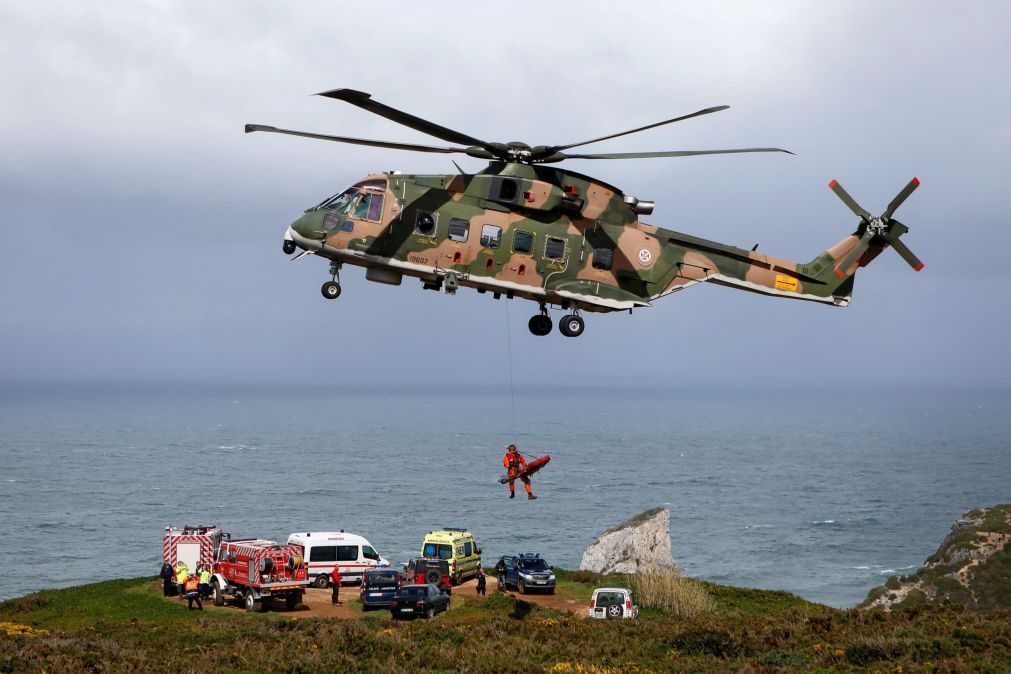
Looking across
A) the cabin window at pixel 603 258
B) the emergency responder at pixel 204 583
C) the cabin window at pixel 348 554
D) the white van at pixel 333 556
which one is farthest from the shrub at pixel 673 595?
the cabin window at pixel 603 258

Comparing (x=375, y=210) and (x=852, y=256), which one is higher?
(x=375, y=210)

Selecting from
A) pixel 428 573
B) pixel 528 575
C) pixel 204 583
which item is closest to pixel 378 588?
pixel 428 573

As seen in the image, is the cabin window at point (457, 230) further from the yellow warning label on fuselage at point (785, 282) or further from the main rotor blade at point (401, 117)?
the yellow warning label on fuselage at point (785, 282)

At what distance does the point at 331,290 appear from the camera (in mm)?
23438

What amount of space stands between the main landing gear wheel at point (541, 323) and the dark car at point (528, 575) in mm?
17177

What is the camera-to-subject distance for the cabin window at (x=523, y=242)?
936 inches

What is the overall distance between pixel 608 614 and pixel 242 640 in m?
13.3

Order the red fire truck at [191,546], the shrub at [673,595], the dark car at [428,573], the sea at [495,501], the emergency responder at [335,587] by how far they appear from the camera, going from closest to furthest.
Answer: the emergency responder at [335,587] → the shrub at [673,595] → the dark car at [428,573] → the red fire truck at [191,546] → the sea at [495,501]

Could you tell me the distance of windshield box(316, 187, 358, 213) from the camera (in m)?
23.5

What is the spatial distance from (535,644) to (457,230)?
10.8m

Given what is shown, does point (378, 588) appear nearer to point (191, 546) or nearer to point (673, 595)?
point (191, 546)

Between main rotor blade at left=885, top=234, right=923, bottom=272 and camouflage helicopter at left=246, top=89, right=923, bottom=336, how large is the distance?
6812 mm

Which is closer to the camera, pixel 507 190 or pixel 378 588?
pixel 507 190

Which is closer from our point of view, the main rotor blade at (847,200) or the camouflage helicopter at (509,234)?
the camouflage helicopter at (509,234)
